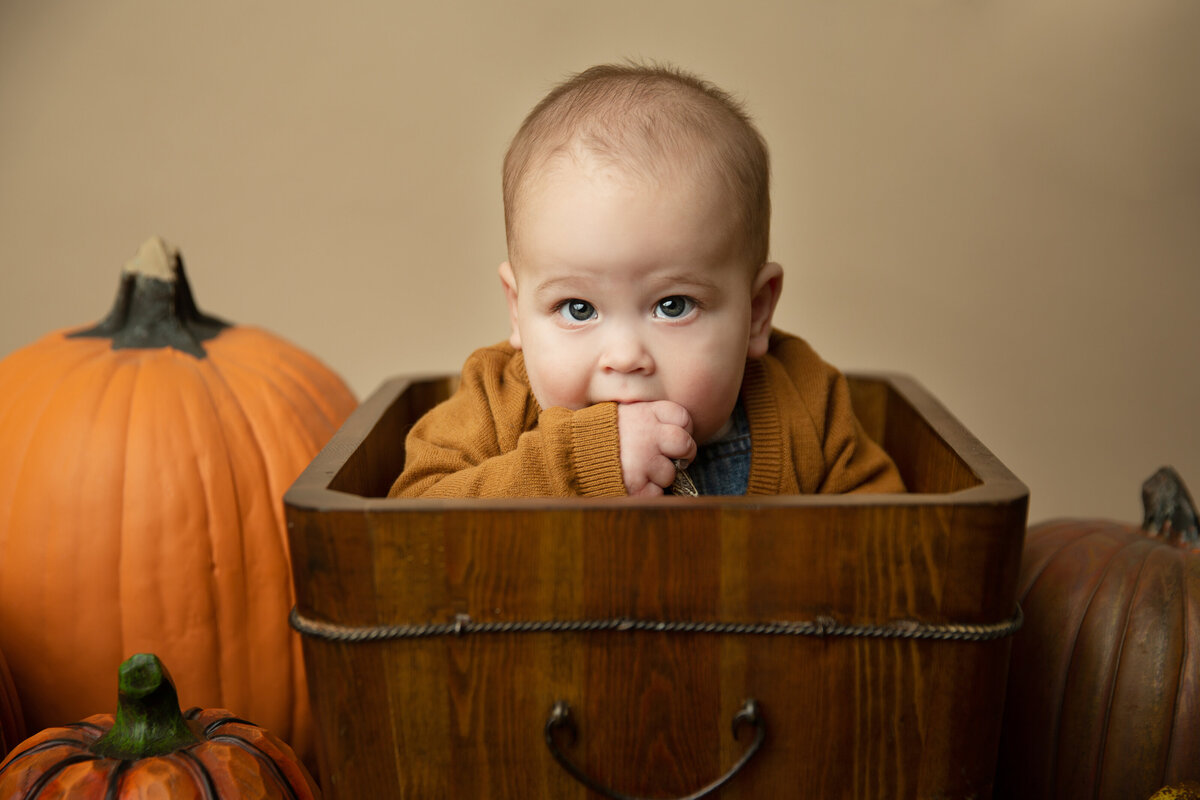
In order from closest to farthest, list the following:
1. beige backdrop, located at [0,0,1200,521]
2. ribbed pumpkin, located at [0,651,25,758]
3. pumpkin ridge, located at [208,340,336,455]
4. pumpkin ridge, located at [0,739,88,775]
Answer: pumpkin ridge, located at [0,739,88,775]
ribbed pumpkin, located at [0,651,25,758]
pumpkin ridge, located at [208,340,336,455]
beige backdrop, located at [0,0,1200,521]

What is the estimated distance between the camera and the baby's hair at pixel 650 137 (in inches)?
40.5

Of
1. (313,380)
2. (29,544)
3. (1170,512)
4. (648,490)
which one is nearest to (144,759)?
(29,544)

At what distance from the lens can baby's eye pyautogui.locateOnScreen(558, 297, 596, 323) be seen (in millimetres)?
1054

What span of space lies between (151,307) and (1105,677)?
1135 mm

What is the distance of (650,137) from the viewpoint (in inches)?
40.6

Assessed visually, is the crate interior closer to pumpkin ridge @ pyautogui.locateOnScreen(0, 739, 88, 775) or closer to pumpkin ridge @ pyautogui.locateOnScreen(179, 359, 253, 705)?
pumpkin ridge @ pyautogui.locateOnScreen(179, 359, 253, 705)

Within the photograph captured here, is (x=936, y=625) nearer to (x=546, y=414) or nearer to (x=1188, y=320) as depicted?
(x=546, y=414)

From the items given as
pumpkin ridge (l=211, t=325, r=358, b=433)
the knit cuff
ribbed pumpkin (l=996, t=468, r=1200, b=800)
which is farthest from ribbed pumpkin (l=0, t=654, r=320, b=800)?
ribbed pumpkin (l=996, t=468, r=1200, b=800)

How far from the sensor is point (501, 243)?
6.79 ft

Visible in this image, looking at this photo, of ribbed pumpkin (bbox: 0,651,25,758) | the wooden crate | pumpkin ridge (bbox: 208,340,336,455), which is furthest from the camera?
pumpkin ridge (bbox: 208,340,336,455)

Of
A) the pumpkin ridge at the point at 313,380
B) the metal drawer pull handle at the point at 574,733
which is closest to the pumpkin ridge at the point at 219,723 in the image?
the metal drawer pull handle at the point at 574,733

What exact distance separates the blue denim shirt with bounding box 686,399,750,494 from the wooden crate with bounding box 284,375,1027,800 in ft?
1.05

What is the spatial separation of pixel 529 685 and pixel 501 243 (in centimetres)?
130

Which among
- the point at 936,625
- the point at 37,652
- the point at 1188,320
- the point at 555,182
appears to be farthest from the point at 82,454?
the point at 1188,320
